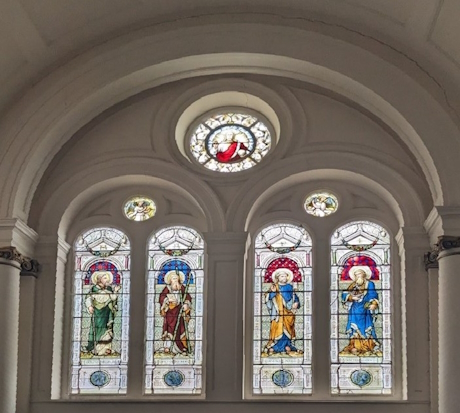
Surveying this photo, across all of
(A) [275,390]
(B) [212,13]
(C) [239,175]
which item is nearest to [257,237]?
(C) [239,175]

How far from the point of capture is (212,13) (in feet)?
54.7

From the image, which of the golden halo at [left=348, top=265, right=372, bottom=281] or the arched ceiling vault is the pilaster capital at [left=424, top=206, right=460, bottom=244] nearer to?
the arched ceiling vault

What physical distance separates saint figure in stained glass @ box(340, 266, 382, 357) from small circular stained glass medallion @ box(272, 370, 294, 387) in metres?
0.83

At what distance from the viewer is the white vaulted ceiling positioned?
15555 millimetres

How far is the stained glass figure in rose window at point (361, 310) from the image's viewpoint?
1652cm

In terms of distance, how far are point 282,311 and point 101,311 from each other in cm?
274

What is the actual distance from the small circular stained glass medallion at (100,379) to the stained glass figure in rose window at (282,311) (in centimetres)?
221

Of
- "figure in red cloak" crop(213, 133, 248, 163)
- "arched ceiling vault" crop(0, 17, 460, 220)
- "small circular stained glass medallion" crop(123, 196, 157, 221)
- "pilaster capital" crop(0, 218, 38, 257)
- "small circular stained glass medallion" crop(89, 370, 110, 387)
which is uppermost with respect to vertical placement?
"arched ceiling vault" crop(0, 17, 460, 220)

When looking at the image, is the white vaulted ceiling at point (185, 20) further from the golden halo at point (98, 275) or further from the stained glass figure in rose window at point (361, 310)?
the golden halo at point (98, 275)

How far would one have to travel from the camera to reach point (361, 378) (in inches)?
650

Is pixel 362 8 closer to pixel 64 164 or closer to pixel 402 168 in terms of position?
pixel 402 168

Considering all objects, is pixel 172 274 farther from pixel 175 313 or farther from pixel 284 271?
pixel 284 271

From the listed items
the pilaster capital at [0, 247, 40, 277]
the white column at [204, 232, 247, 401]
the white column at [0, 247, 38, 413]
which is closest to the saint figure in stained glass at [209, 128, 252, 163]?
the white column at [204, 232, 247, 401]

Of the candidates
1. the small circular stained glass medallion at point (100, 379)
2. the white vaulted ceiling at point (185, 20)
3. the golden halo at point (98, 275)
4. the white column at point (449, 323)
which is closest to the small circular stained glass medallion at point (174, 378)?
the small circular stained glass medallion at point (100, 379)
